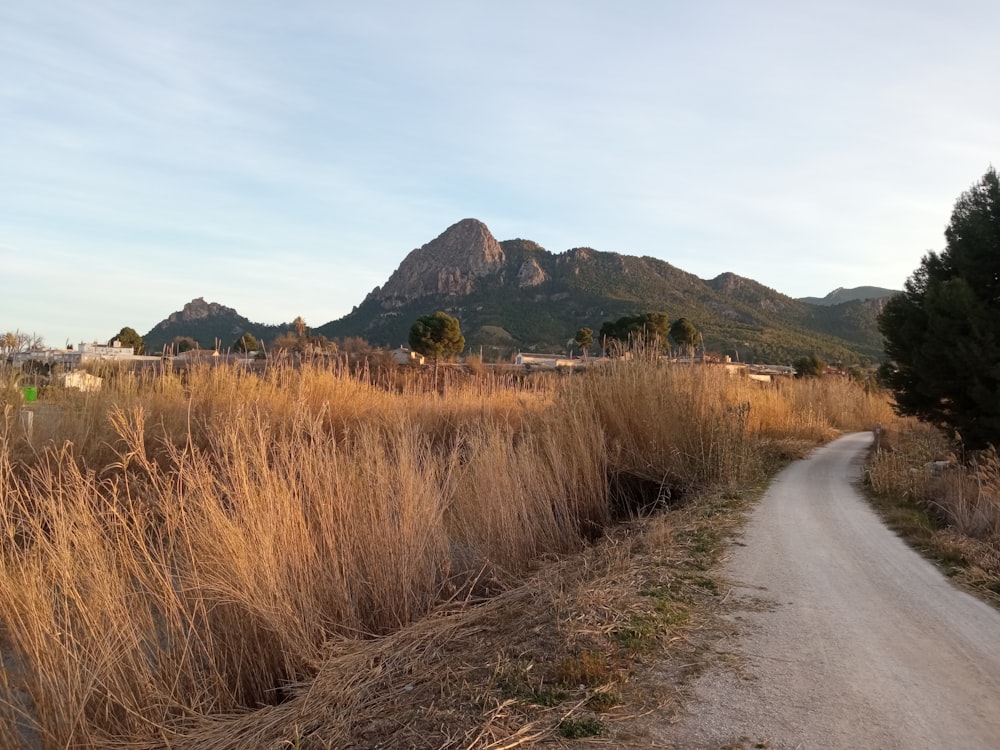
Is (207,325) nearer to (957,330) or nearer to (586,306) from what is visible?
(586,306)

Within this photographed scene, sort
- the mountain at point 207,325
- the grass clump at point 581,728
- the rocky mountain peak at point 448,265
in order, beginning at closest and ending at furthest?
the grass clump at point 581,728 → the mountain at point 207,325 → the rocky mountain peak at point 448,265

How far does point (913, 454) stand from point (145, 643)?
14.9m

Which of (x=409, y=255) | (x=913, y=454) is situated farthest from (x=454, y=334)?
(x=409, y=255)

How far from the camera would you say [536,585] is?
454 centimetres

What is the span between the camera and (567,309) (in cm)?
7862

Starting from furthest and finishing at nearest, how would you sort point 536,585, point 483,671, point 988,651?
point 536,585 < point 988,651 < point 483,671

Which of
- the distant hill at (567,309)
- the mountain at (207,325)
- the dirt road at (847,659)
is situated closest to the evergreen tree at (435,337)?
the distant hill at (567,309)

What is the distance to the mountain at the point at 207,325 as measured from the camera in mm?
81000

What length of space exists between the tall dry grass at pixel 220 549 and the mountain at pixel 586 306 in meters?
50.0

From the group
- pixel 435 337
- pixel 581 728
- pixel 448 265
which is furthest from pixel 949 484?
pixel 448 265

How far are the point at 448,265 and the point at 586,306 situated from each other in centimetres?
3899

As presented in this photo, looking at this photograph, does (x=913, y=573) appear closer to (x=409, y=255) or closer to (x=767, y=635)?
(x=767, y=635)

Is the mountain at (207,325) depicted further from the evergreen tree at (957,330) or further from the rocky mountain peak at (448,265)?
the evergreen tree at (957,330)

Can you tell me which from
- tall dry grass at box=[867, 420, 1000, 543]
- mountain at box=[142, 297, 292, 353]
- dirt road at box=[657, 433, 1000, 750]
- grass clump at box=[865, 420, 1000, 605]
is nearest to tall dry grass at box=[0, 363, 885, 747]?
dirt road at box=[657, 433, 1000, 750]
